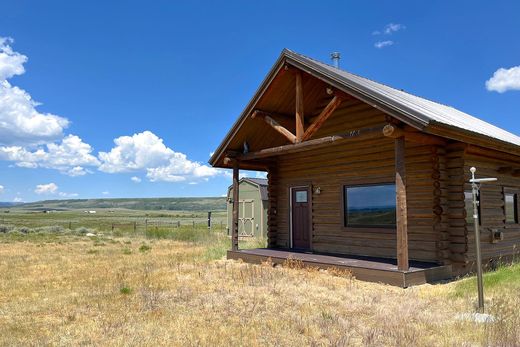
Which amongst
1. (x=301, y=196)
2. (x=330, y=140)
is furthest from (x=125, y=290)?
(x=301, y=196)

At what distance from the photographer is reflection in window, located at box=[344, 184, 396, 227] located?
11516 millimetres

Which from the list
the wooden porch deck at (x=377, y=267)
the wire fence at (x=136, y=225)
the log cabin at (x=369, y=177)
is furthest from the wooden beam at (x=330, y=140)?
the wire fence at (x=136, y=225)

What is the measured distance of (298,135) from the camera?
36.9 feet

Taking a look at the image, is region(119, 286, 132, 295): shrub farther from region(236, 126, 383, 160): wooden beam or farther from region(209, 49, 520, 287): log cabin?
region(236, 126, 383, 160): wooden beam

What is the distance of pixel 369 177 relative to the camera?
12.0 metres

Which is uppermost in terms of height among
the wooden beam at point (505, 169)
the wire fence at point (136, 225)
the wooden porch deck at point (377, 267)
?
the wooden beam at point (505, 169)

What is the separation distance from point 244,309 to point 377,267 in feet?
12.1

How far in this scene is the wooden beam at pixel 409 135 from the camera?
9.11 m

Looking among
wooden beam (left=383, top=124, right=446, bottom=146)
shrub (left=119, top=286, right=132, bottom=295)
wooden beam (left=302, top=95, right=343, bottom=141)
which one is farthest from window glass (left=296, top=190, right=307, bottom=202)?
shrub (left=119, top=286, right=132, bottom=295)

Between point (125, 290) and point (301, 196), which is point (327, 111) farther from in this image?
point (125, 290)

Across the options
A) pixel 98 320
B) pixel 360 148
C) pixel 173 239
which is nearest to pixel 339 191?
pixel 360 148

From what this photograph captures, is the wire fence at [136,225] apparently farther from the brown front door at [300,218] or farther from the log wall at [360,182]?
the log wall at [360,182]

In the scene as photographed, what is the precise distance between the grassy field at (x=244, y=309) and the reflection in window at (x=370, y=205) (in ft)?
7.63

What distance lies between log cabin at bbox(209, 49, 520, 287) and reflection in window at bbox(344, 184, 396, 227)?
28 millimetres
